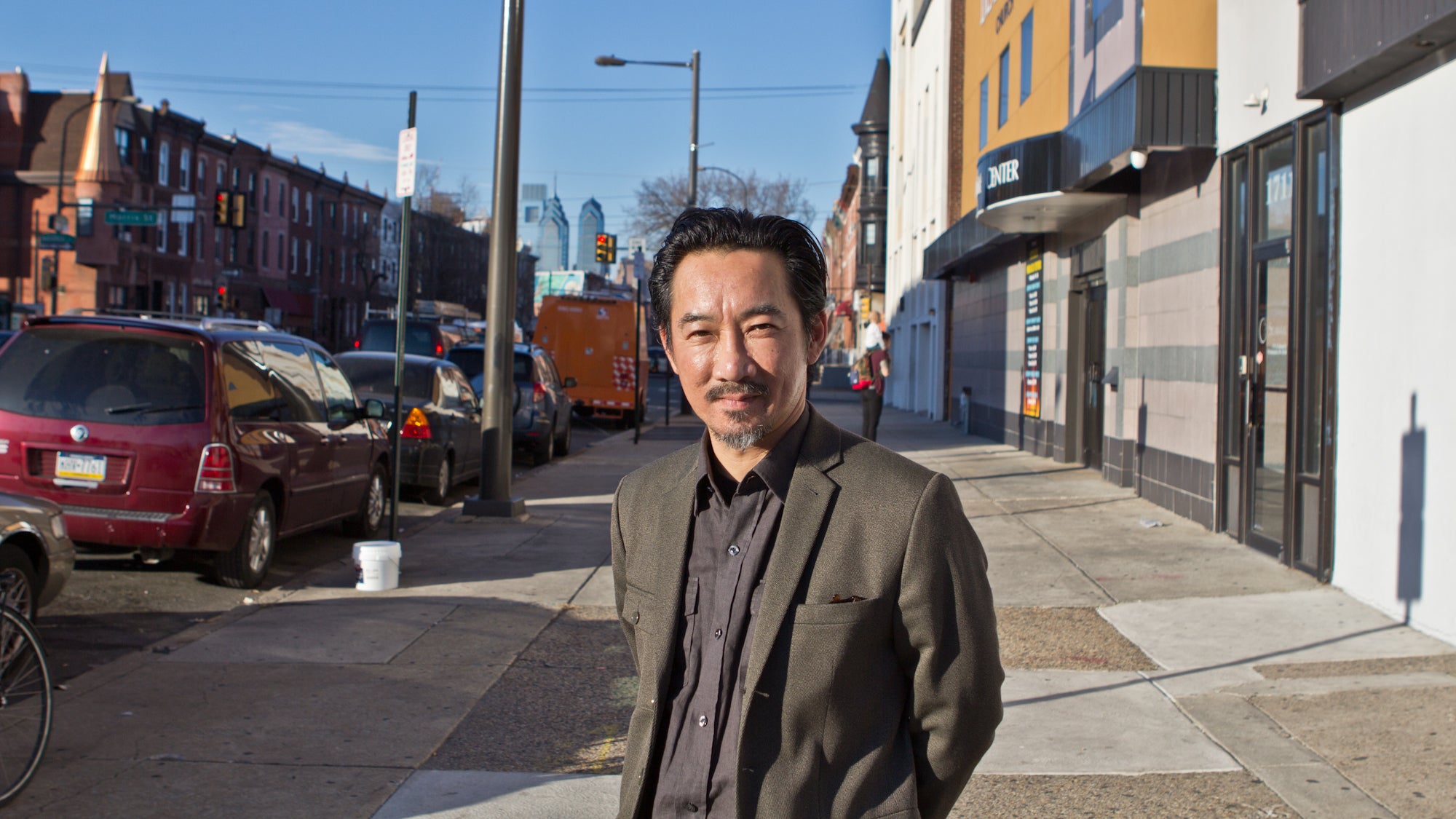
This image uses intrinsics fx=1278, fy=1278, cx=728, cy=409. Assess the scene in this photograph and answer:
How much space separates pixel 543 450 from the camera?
17812 mm

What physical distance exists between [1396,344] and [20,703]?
6.98 metres

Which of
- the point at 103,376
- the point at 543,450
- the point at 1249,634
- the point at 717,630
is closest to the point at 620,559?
the point at 717,630

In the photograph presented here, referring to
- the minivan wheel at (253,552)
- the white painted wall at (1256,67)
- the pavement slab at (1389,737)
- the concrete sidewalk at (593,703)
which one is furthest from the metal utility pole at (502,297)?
the pavement slab at (1389,737)

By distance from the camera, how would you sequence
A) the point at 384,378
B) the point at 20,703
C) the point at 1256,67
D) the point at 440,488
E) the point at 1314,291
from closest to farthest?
the point at 20,703, the point at 1314,291, the point at 1256,67, the point at 440,488, the point at 384,378

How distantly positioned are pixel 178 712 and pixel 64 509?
9.21ft

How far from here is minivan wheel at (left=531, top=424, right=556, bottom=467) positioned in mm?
17703

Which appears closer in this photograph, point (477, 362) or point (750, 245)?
point (750, 245)

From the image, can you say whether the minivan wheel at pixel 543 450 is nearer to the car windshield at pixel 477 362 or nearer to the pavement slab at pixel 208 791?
the car windshield at pixel 477 362

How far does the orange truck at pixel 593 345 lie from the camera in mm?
26250

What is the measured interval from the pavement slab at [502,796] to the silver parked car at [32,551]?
2.47 m

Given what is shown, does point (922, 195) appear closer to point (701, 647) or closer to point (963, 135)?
point (963, 135)

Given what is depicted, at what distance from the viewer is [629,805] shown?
214cm

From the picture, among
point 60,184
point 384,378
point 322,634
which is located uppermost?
point 60,184

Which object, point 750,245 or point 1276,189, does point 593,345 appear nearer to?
point 1276,189
